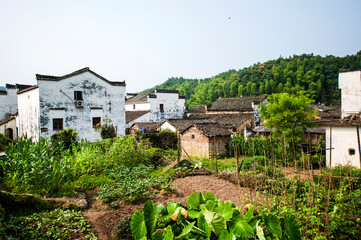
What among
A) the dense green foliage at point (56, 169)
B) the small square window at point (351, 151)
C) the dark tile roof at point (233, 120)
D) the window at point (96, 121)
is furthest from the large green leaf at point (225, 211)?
the dark tile roof at point (233, 120)

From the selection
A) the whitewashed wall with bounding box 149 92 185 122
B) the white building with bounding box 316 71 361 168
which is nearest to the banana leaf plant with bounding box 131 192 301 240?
the white building with bounding box 316 71 361 168

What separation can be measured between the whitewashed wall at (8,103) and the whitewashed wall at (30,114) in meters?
5.71

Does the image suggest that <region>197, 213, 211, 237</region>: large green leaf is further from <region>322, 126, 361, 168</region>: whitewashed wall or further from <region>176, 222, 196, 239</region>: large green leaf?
<region>322, 126, 361, 168</region>: whitewashed wall

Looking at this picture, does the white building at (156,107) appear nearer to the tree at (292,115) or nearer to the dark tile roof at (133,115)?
the dark tile roof at (133,115)

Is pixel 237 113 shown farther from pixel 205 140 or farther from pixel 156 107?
pixel 205 140

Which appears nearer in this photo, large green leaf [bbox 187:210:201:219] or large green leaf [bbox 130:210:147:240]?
large green leaf [bbox 130:210:147:240]

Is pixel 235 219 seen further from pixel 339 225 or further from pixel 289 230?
pixel 339 225

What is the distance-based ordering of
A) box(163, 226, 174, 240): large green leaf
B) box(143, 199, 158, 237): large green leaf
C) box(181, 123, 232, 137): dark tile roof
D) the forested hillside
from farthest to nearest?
the forested hillside
box(181, 123, 232, 137): dark tile roof
box(143, 199, 158, 237): large green leaf
box(163, 226, 174, 240): large green leaf

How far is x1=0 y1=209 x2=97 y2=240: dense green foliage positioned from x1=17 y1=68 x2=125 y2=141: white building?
466 inches

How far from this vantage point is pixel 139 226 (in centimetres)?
201

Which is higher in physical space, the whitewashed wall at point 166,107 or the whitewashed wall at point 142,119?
the whitewashed wall at point 166,107

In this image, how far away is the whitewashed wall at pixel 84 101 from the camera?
16750 mm

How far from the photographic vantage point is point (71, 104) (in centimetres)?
1788

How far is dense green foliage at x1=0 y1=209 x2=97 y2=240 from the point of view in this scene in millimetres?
4055
